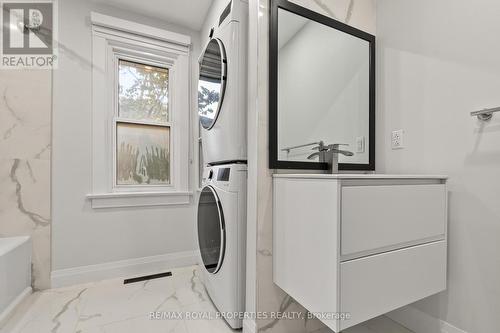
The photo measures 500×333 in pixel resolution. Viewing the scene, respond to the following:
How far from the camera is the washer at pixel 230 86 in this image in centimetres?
127

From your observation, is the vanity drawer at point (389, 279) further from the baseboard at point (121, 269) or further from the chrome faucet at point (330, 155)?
the baseboard at point (121, 269)

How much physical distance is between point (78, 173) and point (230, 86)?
1445 mm

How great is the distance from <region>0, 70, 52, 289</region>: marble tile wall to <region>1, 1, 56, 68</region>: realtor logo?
0.30ft

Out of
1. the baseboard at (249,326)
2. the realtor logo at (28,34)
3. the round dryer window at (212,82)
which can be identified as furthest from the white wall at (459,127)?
the realtor logo at (28,34)

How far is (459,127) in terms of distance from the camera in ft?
3.65

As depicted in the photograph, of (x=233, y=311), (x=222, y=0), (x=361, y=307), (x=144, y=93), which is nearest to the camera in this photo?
(x=361, y=307)

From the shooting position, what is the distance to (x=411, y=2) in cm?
130

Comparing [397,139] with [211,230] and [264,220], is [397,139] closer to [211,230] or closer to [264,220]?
[264,220]

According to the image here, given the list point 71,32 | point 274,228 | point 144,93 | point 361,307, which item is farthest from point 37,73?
point 361,307

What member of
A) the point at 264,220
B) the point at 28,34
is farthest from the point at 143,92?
the point at 264,220

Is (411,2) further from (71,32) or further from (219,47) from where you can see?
(71,32)

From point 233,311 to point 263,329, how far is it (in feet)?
0.64

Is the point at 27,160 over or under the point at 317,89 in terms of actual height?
under

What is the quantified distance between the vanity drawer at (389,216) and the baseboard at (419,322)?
1.52ft
